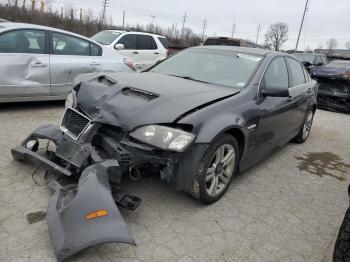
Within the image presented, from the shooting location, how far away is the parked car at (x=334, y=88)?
9.55 meters

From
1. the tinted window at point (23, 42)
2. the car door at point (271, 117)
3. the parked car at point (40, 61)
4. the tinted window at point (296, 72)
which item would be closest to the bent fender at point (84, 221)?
the car door at point (271, 117)

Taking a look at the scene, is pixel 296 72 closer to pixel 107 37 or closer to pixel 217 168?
pixel 217 168

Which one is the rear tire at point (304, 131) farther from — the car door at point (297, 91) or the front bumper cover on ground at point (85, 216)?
the front bumper cover on ground at point (85, 216)

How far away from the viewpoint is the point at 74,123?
3482 mm

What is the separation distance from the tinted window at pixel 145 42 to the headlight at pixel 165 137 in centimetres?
842

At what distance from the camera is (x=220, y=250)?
282 cm

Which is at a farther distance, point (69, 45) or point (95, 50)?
point (95, 50)

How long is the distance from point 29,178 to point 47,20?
2446 centimetres

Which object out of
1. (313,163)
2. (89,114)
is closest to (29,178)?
(89,114)

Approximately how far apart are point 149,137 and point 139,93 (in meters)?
0.62

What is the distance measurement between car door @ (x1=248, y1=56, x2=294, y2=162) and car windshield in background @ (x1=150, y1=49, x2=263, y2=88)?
23 centimetres

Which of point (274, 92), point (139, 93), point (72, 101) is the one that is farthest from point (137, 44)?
point (139, 93)

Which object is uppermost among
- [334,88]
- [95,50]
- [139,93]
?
[95,50]

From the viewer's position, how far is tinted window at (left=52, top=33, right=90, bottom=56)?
243 inches
